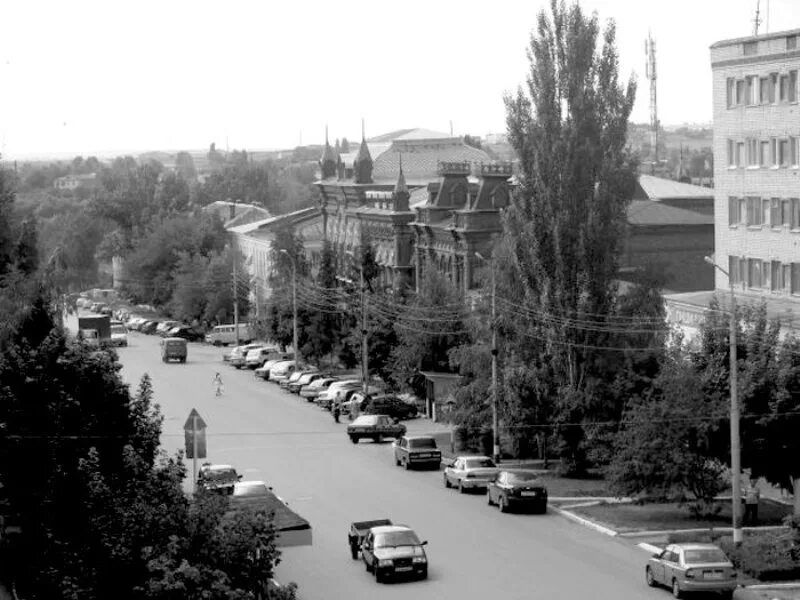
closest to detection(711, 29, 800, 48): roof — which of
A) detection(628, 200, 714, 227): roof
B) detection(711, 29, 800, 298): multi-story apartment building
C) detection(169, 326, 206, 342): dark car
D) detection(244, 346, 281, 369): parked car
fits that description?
detection(711, 29, 800, 298): multi-story apartment building

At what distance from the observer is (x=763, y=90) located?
5847cm

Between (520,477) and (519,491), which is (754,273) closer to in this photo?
(520,477)

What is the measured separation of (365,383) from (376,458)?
16.1m

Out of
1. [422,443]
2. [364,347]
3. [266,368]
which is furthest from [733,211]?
[266,368]

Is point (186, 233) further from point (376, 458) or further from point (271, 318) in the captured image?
point (376, 458)

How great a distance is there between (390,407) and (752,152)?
20.8 metres

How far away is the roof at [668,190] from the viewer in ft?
286

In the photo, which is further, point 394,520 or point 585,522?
point 394,520

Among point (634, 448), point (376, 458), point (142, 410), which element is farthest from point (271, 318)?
point (142, 410)

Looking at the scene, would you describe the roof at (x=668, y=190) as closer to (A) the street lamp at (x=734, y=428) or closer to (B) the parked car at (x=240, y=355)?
(B) the parked car at (x=240, y=355)

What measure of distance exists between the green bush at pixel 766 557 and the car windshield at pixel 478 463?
12.8 m

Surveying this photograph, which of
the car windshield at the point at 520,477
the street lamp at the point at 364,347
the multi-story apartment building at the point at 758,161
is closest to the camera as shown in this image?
the car windshield at the point at 520,477

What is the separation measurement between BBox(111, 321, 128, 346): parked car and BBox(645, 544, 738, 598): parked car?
80225mm

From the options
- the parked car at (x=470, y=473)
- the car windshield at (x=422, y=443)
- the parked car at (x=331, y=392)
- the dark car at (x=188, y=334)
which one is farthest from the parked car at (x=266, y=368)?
the parked car at (x=470, y=473)
